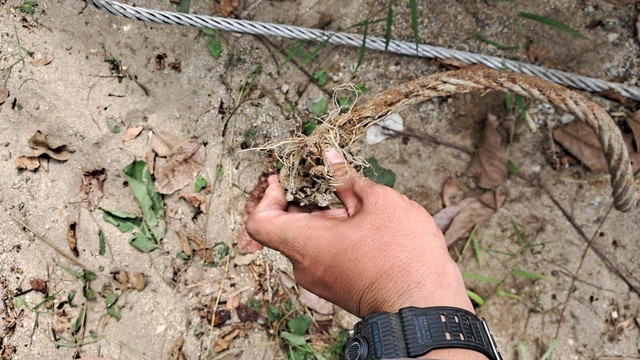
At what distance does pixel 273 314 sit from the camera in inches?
80.4

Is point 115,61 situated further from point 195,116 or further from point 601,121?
point 601,121

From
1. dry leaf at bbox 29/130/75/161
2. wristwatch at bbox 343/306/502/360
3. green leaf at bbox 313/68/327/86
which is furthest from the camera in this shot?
green leaf at bbox 313/68/327/86

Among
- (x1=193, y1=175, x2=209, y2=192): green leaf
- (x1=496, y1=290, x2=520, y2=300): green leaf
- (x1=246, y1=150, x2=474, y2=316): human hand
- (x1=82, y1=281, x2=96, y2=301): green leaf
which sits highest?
(x1=246, y1=150, x2=474, y2=316): human hand

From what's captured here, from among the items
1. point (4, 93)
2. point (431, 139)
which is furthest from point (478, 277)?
point (4, 93)

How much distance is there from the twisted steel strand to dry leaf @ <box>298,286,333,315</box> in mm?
895

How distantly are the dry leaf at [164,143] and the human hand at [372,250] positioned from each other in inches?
27.8

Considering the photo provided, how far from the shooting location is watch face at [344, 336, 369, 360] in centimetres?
127

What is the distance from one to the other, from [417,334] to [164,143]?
1.17 metres

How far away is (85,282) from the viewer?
193 cm

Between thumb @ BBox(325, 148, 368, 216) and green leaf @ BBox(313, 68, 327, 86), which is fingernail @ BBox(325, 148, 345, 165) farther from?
green leaf @ BBox(313, 68, 327, 86)

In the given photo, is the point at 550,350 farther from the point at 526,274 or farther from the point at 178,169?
the point at 178,169

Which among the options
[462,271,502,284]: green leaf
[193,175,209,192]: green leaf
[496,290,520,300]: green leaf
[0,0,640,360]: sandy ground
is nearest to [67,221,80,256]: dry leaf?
[0,0,640,360]: sandy ground

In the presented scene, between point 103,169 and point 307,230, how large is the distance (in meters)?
0.92

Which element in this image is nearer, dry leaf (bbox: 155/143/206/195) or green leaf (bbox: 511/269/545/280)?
dry leaf (bbox: 155/143/206/195)
